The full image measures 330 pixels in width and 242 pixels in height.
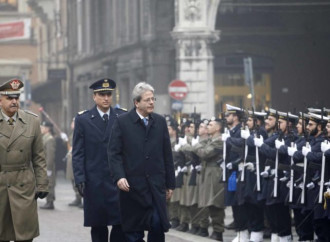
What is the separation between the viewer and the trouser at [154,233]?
1234 cm

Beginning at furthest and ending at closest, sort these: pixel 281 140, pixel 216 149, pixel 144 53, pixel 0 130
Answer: pixel 144 53, pixel 216 149, pixel 281 140, pixel 0 130

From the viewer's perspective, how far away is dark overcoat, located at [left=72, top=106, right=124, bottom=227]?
13609 millimetres

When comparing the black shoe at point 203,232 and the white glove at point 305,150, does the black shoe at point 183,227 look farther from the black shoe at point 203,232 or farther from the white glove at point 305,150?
the white glove at point 305,150

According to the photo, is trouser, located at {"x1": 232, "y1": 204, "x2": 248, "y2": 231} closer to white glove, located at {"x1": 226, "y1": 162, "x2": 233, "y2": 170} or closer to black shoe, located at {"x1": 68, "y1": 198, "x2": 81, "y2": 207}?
white glove, located at {"x1": 226, "y1": 162, "x2": 233, "y2": 170}

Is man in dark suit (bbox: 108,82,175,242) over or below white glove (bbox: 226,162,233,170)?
over

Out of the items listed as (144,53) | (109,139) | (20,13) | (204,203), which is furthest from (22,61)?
(109,139)

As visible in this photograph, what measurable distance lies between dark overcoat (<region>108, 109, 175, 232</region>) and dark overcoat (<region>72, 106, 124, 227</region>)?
43.7 inches

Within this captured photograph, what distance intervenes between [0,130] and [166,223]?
1.80 metres

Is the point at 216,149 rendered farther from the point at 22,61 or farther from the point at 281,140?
the point at 22,61

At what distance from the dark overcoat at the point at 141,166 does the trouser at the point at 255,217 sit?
5.18m

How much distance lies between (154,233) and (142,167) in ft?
2.12

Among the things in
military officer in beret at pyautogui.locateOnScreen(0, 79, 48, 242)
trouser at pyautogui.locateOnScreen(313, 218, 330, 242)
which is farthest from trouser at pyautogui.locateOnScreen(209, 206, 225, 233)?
military officer in beret at pyautogui.locateOnScreen(0, 79, 48, 242)

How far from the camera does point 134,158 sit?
12539 millimetres

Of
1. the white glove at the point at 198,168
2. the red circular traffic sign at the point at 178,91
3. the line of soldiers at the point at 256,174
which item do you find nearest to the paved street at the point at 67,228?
the line of soldiers at the point at 256,174
